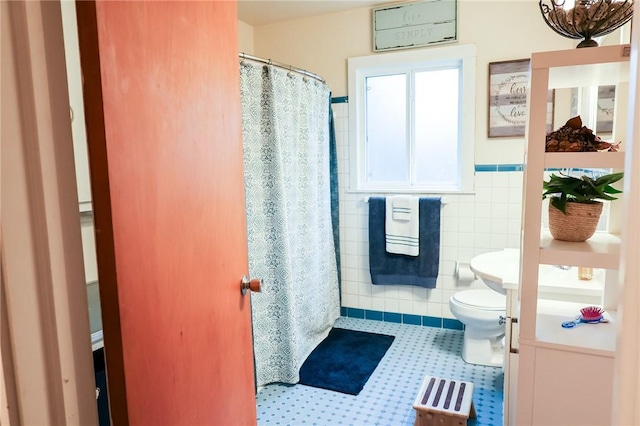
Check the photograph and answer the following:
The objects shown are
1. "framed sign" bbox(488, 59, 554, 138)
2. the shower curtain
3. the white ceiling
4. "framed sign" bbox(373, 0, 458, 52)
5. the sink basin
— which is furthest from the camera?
the white ceiling

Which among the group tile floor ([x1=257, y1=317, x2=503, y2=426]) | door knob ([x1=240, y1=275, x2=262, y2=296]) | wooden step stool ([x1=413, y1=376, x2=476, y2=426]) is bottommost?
tile floor ([x1=257, y1=317, x2=503, y2=426])

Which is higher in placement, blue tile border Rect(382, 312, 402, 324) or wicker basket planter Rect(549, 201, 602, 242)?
wicker basket planter Rect(549, 201, 602, 242)

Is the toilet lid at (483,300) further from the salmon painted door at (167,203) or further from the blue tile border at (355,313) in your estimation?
the salmon painted door at (167,203)

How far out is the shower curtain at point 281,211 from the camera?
230 centimetres

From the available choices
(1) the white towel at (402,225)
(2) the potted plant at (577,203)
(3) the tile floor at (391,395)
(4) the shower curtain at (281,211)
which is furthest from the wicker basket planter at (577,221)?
(1) the white towel at (402,225)

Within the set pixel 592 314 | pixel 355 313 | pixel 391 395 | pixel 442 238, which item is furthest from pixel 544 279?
pixel 355 313

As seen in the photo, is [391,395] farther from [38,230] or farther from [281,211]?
[38,230]

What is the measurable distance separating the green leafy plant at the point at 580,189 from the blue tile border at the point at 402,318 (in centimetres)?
209

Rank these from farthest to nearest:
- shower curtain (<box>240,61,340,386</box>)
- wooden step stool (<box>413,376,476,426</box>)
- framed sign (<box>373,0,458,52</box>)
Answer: framed sign (<box>373,0,458,52</box>) → shower curtain (<box>240,61,340,386</box>) → wooden step stool (<box>413,376,476,426</box>)

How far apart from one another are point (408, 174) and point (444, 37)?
0.99m

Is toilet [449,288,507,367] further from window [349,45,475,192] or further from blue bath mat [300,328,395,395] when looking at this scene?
window [349,45,475,192]

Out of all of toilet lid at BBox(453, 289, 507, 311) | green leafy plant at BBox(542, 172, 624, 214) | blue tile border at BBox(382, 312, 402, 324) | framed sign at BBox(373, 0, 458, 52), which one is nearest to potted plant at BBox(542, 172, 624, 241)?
green leafy plant at BBox(542, 172, 624, 214)

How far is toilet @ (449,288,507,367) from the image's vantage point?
2.50 metres

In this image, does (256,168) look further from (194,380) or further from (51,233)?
(51,233)
